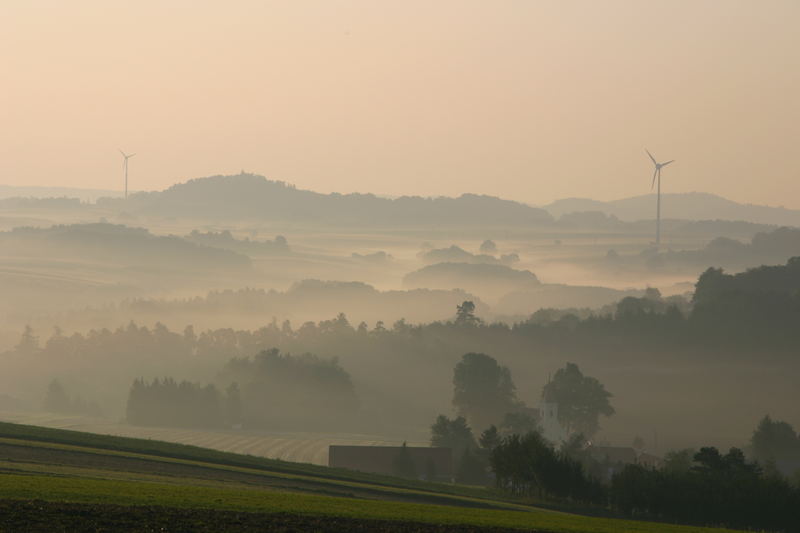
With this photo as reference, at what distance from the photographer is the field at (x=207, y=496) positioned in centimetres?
6062

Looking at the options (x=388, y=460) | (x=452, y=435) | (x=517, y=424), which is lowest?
(x=517, y=424)

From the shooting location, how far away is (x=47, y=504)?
201ft

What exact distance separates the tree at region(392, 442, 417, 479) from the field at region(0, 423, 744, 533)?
92.9 ft

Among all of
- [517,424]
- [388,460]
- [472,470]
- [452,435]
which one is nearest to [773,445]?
[517,424]

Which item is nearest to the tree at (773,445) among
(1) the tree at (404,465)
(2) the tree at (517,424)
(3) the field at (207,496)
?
(2) the tree at (517,424)

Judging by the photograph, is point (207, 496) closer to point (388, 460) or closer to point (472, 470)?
point (388, 460)

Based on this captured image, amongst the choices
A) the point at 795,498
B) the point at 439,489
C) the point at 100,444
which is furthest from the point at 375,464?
the point at 795,498

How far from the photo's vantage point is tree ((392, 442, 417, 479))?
144 metres

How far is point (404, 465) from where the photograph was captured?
145125 millimetres

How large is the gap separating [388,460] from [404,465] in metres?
4.31

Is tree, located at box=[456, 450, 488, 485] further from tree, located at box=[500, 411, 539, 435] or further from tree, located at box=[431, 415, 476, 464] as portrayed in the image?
tree, located at box=[500, 411, 539, 435]

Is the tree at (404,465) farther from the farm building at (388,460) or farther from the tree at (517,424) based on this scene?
the tree at (517,424)

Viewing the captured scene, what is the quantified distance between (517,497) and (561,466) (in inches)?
213

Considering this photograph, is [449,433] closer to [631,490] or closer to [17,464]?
[631,490]
